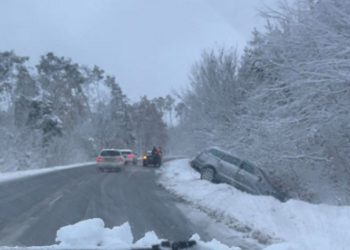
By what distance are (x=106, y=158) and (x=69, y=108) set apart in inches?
1124

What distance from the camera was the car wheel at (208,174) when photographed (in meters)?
25.7

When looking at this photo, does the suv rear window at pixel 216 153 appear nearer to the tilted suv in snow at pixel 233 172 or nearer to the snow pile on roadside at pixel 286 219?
the tilted suv in snow at pixel 233 172

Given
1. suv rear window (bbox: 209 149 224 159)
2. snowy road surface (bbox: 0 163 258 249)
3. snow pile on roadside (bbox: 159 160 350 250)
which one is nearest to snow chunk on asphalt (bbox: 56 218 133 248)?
snow pile on roadside (bbox: 159 160 350 250)

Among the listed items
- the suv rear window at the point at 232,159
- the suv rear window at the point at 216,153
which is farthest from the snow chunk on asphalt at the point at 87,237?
the suv rear window at the point at 216,153

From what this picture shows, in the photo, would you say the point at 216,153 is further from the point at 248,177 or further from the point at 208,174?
the point at 248,177

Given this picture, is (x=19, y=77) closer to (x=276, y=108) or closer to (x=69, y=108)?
(x=69, y=108)

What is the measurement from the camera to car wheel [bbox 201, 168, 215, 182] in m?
25.7

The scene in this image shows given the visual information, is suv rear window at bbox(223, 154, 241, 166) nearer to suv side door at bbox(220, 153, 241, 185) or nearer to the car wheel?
suv side door at bbox(220, 153, 241, 185)

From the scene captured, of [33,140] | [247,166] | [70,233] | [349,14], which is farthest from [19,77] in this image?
[70,233]

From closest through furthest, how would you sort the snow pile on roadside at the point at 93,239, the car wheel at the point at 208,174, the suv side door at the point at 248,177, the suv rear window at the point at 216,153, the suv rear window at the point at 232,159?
the snow pile on roadside at the point at 93,239, the suv side door at the point at 248,177, the suv rear window at the point at 232,159, the suv rear window at the point at 216,153, the car wheel at the point at 208,174

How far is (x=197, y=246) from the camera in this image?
4.75 metres

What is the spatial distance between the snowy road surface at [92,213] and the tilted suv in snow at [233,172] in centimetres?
277

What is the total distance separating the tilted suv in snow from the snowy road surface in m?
2.77

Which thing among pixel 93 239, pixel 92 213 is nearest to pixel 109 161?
pixel 92 213
